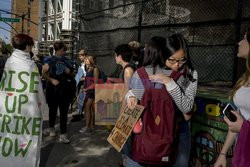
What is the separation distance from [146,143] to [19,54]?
7.84 ft

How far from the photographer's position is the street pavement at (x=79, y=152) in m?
4.55

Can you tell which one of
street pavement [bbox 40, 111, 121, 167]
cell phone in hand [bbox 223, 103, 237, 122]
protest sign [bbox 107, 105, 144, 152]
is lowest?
street pavement [bbox 40, 111, 121, 167]

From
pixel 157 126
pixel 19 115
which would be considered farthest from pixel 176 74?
pixel 19 115

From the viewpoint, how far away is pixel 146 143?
2.06 m

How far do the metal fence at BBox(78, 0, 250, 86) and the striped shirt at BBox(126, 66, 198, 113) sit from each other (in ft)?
7.47

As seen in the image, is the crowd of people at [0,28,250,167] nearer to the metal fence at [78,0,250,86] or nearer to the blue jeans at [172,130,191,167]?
the blue jeans at [172,130,191,167]

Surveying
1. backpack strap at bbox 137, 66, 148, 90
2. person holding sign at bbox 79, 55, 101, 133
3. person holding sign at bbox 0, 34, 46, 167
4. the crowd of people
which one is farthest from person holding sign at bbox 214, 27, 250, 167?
person holding sign at bbox 79, 55, 101, 133

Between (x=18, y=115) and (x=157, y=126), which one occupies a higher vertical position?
(x=157, y=126)

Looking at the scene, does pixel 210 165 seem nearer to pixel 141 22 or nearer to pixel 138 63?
pixel 138 63

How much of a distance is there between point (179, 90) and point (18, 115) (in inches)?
92.4

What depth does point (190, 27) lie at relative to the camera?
5070 millimetres

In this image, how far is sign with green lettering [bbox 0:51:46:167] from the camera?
3674mm

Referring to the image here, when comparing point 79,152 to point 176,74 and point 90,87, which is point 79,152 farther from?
point 176,74

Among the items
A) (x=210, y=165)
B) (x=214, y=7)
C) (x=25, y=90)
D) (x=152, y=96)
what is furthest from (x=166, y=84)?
(x=214, y=7)
